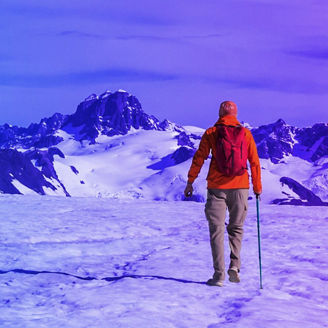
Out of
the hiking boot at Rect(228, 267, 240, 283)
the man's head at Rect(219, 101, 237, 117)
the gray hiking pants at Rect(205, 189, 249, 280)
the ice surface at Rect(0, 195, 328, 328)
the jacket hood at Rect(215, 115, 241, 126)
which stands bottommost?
the ice surface at Rect(0, 195, 328, 328)

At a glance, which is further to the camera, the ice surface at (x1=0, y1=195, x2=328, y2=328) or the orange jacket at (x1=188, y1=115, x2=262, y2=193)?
the orange jacket at (x1=188, y1=115, x2=262, y2=193)

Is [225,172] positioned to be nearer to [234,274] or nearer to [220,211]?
[220,211]

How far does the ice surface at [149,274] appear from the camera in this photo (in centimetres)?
698

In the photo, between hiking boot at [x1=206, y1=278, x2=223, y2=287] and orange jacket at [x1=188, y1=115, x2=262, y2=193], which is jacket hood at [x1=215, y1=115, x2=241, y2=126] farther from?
hiking boot at [x1=206, y1=278, x2=223, y2=287]

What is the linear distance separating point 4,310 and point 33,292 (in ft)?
3.49

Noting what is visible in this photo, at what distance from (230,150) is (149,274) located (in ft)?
9.51

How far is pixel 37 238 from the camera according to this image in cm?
1405

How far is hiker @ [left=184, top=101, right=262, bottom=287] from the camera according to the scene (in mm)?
8109

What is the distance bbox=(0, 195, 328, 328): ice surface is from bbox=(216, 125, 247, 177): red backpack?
188 centimetres

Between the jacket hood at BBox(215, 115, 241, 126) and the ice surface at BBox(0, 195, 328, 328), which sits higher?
the jacket hood at BBox(215, 115, 241, 126)

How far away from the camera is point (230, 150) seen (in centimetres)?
807

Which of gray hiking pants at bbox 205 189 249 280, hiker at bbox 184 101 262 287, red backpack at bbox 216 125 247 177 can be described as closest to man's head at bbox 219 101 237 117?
hiker at bbox 184 101 262 287

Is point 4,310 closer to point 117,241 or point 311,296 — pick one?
point 311,296

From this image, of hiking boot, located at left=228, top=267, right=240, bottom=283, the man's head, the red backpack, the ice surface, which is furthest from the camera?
hiking boot, located at left=228, top=267, right=240, bottom=283
